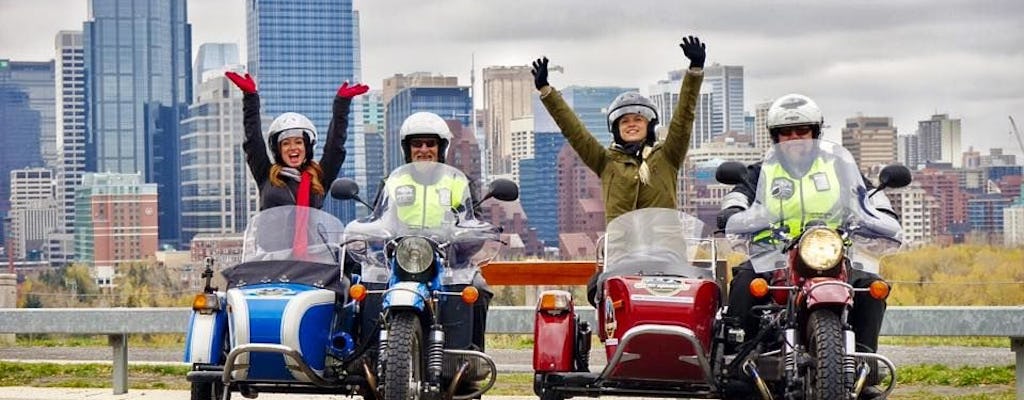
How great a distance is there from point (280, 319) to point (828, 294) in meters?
2.65

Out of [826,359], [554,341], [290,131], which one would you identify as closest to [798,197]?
[826,359]

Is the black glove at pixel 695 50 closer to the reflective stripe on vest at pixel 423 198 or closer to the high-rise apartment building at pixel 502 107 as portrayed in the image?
→ the reflective stripe on vest at pixel 423 198

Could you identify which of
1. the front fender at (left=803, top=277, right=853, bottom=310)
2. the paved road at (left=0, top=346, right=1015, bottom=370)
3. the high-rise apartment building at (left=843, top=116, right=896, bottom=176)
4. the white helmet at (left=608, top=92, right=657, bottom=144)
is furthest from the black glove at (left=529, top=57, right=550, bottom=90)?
the high-rise apartment building at (left=843, top=116, right=896, bottom=176)

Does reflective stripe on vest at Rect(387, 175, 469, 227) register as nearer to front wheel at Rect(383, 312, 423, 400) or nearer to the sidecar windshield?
the sidecar windshield

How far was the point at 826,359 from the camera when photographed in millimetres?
7961

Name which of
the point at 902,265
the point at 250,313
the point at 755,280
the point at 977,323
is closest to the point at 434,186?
the point at 250,313

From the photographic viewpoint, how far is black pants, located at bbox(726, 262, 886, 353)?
8.66 m

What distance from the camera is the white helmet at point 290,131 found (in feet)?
33.0

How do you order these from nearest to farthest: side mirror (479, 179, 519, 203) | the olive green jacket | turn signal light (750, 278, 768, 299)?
turn signal light (750, 278, 768, 299), side mirror (479, 179, 519, 203), the olive green jacket

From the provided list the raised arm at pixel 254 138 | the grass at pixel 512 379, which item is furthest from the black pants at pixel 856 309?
the raised arm at pixel 254 138

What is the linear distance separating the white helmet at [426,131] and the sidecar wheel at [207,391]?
1.60 m

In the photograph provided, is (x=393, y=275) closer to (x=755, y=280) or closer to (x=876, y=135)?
(x=755, y=280)

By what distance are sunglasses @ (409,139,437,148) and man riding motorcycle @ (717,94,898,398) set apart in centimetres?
162

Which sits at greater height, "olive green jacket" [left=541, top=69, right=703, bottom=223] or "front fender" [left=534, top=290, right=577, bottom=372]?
"olive green jacket" [left=541, top=69, right=703, bottom=223]
